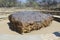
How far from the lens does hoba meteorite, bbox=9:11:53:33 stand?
9.15 metres

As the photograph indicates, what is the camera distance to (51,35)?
28.4 feet

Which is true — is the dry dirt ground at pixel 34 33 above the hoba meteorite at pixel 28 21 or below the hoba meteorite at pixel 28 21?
below

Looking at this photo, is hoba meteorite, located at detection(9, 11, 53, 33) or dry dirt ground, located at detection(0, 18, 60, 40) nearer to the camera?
dry dirt ground, located at detection(0, 18, 60, 40)

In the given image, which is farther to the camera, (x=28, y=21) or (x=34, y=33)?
(x=34, y=33)

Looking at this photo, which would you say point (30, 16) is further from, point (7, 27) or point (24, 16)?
point (7, 27)

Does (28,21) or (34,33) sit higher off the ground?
(28,21)

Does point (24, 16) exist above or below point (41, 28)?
above

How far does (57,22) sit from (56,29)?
143 cm

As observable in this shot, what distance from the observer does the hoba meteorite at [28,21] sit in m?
9.15

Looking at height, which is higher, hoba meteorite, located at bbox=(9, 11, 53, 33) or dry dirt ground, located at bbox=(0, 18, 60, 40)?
hoba meteorite, located at bbox=(9, 11, 53, 33)

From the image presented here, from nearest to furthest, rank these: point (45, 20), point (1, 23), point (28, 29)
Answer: point (28, 29) → point (45, 20) → point (1, 23)

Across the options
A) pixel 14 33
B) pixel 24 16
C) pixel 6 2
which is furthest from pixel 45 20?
pixel 6 2

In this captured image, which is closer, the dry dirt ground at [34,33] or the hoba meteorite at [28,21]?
the dry dirt ground at [34,33]

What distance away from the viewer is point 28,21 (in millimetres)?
9234
